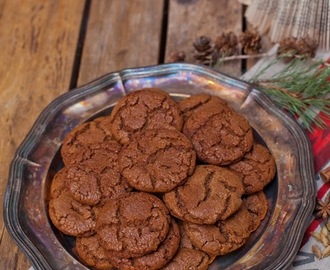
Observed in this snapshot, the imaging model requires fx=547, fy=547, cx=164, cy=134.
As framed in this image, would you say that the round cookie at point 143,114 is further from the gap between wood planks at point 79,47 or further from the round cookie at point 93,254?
the gap between wood planks at point 79,47

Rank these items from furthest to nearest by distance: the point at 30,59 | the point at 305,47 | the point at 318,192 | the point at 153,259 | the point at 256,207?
1. the point at 30,59
2. the point at 305,47
3. the point at 318,192
4. the point at 256,207
5. the point at 153,259

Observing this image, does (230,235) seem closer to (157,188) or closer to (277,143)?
(157,188)

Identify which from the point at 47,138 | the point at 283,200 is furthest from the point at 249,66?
the point at 47,138

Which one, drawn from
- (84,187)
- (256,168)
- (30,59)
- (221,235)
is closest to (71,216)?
Answer: (84,187)

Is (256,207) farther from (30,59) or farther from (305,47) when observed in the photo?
(30,59)

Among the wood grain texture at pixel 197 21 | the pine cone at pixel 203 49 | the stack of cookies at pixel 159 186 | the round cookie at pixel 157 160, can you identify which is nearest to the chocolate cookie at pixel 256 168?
the stack of cookies at pixel 159 186

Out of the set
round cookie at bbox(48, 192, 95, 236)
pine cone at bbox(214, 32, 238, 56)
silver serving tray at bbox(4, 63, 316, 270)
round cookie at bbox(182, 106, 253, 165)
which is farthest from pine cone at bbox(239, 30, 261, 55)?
round cookie at bbox(48, 192, 95, 236)
